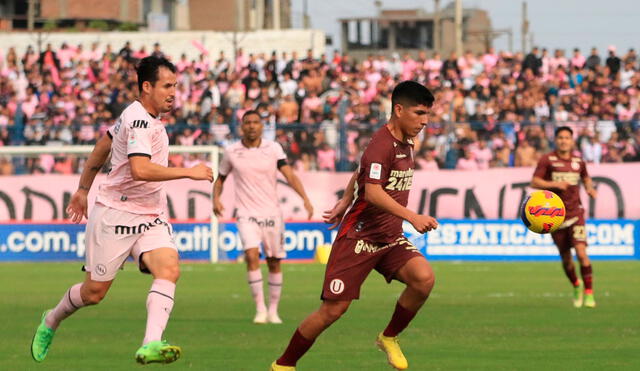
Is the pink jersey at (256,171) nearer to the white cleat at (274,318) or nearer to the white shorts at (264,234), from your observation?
the white shorts at (264,234)

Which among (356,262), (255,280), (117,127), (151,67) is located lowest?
(255,280)

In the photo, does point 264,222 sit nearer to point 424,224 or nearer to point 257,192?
point 257,192

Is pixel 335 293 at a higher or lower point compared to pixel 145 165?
lower

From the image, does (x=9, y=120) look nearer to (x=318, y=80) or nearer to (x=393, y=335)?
(x=318, y=80)

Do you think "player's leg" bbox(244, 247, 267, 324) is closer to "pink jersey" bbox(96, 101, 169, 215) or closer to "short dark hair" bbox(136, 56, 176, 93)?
"pink jersey" bbox(96, 101, 169, 215)

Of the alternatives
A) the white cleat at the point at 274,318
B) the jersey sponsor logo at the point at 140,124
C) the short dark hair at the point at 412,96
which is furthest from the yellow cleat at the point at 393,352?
the white cleat at the point at 274,318

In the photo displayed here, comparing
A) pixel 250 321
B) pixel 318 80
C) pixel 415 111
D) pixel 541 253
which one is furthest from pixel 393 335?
pixel 318 80

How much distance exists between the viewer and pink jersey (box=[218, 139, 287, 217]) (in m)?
16.0

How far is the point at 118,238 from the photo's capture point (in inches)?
396

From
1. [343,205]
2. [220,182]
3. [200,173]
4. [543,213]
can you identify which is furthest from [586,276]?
[200,173]

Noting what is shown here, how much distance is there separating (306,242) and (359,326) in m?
13.6

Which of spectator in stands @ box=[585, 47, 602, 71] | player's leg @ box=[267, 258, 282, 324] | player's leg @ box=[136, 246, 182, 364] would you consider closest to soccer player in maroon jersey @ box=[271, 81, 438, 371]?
player's leg @ box=[136, 246, 182, 364]

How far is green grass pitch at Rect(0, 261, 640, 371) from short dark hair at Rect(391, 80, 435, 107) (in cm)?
238

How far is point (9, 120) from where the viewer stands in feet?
106
